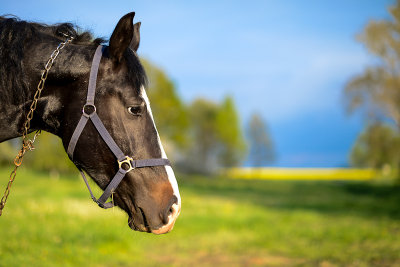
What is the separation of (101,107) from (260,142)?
62.3 metres

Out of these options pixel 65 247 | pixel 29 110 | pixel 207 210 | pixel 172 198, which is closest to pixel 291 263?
pixel 65 247

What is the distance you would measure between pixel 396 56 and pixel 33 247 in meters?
18.9

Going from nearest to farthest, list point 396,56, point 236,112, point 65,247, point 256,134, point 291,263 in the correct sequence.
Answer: point 65,247 → point 291,263 → point 396,56 → point 236,112 → point 256,134

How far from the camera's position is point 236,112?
55.2 metres

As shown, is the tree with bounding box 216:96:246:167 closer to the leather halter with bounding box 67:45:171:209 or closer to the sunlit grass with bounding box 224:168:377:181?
the sunlit grass with bounding box 224:168:377:181

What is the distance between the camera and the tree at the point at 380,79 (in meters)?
18.4

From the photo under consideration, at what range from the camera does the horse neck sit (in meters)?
2.42

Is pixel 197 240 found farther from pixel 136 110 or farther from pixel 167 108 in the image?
pixel 167 108

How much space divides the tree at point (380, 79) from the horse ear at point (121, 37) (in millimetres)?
18703

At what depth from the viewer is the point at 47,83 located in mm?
2445

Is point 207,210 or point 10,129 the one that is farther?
point 207,210

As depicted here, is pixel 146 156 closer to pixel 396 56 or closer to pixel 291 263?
pixel 291 263

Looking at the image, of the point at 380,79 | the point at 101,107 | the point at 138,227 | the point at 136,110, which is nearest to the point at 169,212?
the point at 138,227

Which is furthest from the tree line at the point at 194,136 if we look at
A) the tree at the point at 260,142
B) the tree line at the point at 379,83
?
the tree line at the point at 379,83
